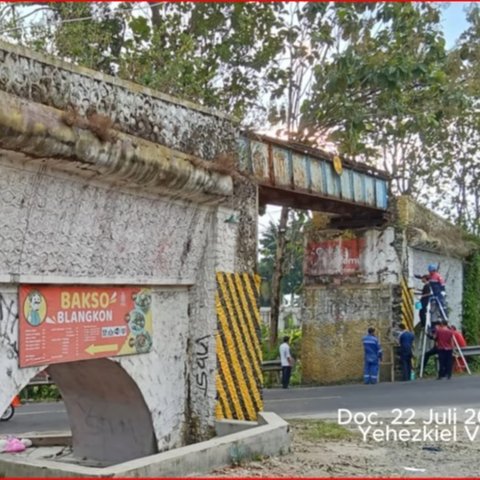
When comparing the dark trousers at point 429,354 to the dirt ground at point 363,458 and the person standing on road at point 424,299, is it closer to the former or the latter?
the person standing on road at point 424,299

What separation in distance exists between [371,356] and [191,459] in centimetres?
1029

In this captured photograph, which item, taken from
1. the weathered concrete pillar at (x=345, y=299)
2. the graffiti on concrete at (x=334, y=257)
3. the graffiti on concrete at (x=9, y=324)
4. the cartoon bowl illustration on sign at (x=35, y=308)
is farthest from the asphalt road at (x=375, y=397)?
the graffiti on concrete at (x=9, y=324)

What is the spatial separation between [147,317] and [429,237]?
12485mm

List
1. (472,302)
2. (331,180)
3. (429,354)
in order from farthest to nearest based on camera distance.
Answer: (472,302) → (429,354) → (331,180)

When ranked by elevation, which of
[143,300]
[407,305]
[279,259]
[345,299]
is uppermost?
[279,259]

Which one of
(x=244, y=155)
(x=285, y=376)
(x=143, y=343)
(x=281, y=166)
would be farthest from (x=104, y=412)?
(x=285, y=376)

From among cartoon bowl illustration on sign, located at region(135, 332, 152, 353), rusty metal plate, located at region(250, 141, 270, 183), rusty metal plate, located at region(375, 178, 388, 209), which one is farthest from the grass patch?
rusty metal plate, located at region(375, 178, 388, 209)

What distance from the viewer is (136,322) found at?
29.9 ft

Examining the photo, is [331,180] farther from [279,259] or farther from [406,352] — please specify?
A: [279,259]

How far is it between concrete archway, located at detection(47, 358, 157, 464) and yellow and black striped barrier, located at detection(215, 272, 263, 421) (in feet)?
3.92

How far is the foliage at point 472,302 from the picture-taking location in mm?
23109

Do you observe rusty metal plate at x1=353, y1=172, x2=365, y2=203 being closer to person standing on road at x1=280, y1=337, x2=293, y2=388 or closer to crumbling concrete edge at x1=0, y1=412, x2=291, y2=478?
person standing on road at x1=280, y1=337, x2=293, y2=388

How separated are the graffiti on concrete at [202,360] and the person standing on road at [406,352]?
9.10 m

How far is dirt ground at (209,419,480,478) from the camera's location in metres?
8.61
